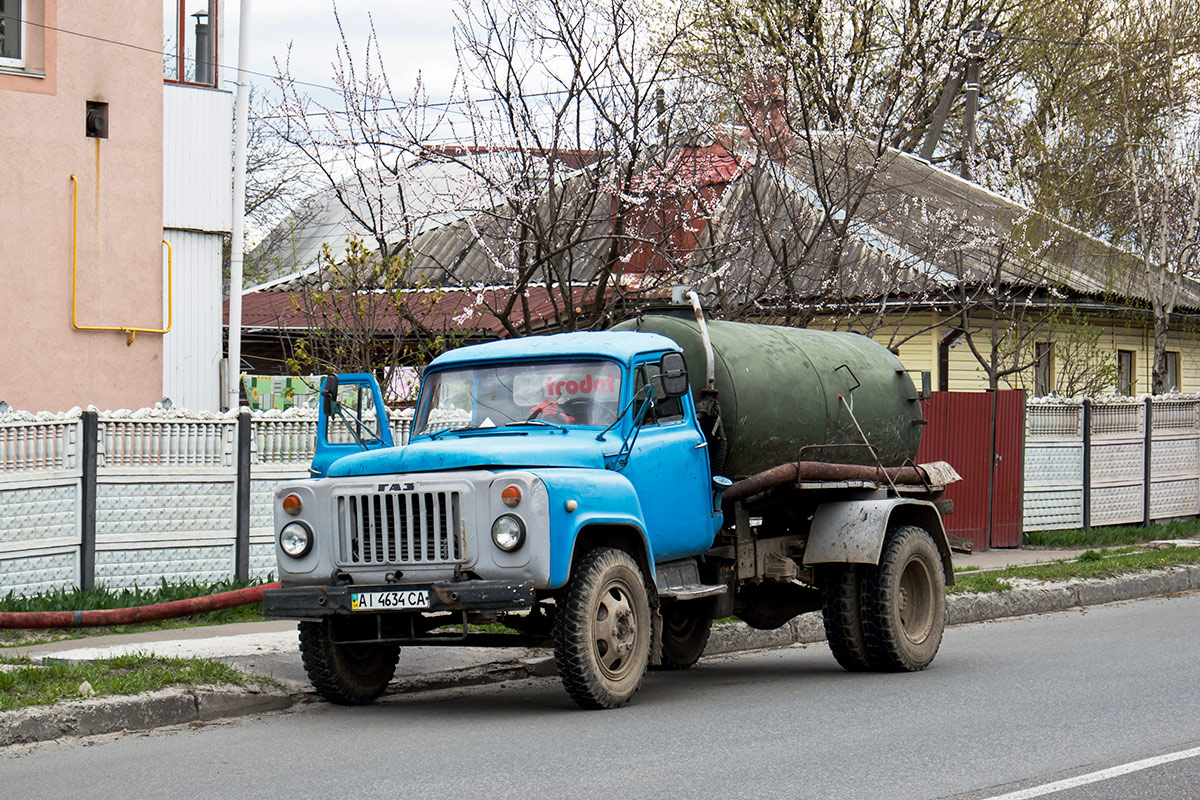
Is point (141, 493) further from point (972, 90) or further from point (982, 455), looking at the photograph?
point (972, 90)

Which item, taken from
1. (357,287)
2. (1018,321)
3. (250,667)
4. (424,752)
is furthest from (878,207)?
(424,752)

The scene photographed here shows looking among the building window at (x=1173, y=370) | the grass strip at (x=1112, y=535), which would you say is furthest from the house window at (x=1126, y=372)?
the grass strip at (x=1112, y=535)

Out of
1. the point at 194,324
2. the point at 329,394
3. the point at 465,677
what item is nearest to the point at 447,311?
the point at 194,324

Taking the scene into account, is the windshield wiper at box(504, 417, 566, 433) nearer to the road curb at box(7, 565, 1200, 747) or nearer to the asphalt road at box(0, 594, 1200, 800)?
the asphalt road at box(0, 594, 1200, 800)

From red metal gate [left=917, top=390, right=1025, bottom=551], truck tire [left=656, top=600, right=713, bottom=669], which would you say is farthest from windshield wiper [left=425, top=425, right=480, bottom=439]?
red metal gate [left=917, top=390, right=1025, bottom=551]

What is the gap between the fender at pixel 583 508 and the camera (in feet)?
27.1

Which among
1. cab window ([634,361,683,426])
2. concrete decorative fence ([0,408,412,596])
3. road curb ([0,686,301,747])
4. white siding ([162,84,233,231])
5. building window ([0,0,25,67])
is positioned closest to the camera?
road curb ([0,686,301,747])

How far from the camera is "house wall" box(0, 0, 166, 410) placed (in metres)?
16.2

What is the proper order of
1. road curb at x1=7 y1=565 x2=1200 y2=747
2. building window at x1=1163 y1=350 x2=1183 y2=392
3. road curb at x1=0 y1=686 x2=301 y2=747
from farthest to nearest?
1. building window at x1=1163 y1=350 x2=1183 y2=392
2. road curb at x1=7 y1=565 x2=1200 y2=747
3. road curb at x1=0 y1=686 x2=301 y2=747

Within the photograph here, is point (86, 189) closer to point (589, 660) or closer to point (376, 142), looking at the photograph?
point (376, 142)

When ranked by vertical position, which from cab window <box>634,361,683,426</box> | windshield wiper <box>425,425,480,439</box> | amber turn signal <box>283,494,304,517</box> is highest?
cab window <box>634,361,683,426</box>

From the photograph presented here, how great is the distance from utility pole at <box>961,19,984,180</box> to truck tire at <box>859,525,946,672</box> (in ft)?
75.5

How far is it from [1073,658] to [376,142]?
9470mm

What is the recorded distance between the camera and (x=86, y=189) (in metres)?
16.5
